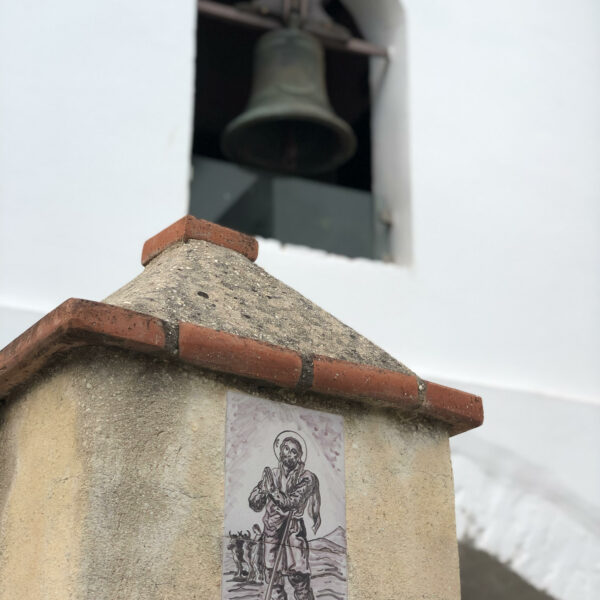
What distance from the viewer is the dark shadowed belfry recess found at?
1.65 meters

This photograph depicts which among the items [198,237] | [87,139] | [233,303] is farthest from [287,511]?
[87,139]

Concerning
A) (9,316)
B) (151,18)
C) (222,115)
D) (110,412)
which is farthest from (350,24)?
(110,412)

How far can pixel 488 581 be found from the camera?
4070mm

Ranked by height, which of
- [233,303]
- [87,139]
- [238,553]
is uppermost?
[87,139]

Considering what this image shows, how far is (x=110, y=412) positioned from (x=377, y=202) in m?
2.85

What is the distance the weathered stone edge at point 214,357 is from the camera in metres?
1.62

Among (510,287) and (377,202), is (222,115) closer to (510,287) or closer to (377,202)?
(377,202)

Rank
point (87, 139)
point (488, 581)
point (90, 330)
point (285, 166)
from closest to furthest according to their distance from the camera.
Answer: point (90, 330)
point (87, 139)
point (488, 581)
point (285, 166)

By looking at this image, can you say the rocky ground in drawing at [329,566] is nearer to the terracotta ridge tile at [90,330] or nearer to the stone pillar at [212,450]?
the stone pillar at [212,450]

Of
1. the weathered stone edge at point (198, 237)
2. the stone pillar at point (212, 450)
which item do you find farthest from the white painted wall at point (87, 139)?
Result: the stone pillar at point (212, 450)

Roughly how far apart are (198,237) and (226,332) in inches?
15.7

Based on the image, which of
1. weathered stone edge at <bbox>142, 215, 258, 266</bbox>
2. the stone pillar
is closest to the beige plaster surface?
the stone pillar

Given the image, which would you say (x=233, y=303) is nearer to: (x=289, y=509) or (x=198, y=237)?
(x=198, y=237)

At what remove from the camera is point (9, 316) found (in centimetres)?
323
